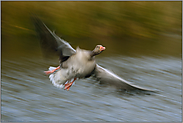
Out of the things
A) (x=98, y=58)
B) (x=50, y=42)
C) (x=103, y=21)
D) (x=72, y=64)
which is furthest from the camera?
(x=103, y=21)

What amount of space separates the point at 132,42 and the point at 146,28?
812 mm

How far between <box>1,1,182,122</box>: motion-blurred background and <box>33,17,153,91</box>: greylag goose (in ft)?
0.54

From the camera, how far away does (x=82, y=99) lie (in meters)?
5.99

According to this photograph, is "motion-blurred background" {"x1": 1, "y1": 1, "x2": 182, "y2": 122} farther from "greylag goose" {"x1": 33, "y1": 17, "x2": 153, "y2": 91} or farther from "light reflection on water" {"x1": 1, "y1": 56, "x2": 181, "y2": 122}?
"greylag goose" {"x1": 33, "y1": 17, "x2": 153, "y2": 91}

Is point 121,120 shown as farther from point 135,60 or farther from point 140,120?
point 135,60

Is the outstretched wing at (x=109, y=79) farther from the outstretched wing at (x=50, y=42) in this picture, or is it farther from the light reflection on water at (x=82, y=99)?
the outstretched wing at (x=50, y=42)

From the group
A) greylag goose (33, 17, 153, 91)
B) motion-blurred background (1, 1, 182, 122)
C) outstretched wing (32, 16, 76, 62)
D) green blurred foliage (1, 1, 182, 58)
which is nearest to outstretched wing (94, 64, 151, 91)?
greylag goose (33, 17, 153, 91)

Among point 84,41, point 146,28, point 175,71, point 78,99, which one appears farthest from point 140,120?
point 146,28

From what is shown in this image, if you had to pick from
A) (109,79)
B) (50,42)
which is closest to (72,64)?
(50,42)

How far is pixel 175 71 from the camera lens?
7.52m

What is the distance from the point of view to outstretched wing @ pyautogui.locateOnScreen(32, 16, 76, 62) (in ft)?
14.3

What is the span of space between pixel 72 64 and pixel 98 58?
3.02 metres

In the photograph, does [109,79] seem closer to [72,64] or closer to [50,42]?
[72,64]

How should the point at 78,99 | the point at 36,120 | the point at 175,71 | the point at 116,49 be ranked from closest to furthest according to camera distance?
the point at 36,120 → the point at 78,99 → the point at 175,71 → the point at 116,49
